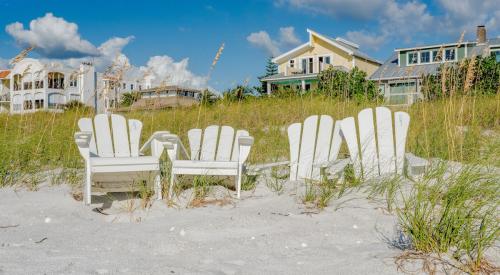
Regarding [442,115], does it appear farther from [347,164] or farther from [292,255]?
[292,255]

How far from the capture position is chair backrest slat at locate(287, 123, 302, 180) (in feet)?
14.2

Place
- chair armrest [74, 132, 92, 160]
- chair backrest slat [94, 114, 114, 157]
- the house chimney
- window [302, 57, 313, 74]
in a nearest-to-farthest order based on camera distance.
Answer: chair armrest [74, 132, 92, 160] < chair backrest slat [94, 114, 114, 157] < the house chimney < window [302, 57, 313, 74]

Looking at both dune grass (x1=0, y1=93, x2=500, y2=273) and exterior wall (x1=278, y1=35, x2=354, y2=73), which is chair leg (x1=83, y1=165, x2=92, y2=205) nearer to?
dune grass (x1=0, y1=93, x2=500, y2=273)

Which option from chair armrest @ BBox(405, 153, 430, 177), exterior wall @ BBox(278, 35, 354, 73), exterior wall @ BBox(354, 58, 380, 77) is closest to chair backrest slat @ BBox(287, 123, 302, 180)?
chair armrest @ BBox(405, 153, 430, 177)

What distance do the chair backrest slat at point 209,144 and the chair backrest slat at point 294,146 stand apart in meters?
0.78

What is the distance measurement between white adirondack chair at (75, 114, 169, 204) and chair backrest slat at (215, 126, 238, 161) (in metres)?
0.74

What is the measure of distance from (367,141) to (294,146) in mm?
688

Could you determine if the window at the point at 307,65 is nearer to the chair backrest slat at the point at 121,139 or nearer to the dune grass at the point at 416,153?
the dune grass at the point at 416,153

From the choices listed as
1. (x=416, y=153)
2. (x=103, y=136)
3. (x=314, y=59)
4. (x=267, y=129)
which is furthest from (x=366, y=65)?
(x=103, y=136)

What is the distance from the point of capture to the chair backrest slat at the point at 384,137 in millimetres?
4086

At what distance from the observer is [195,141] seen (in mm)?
4633

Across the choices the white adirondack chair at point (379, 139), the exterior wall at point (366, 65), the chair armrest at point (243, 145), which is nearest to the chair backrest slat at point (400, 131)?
the white adirondack chair at point (379, 139)

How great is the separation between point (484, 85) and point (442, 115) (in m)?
2.02

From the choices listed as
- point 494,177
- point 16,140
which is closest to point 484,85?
point 494,177
